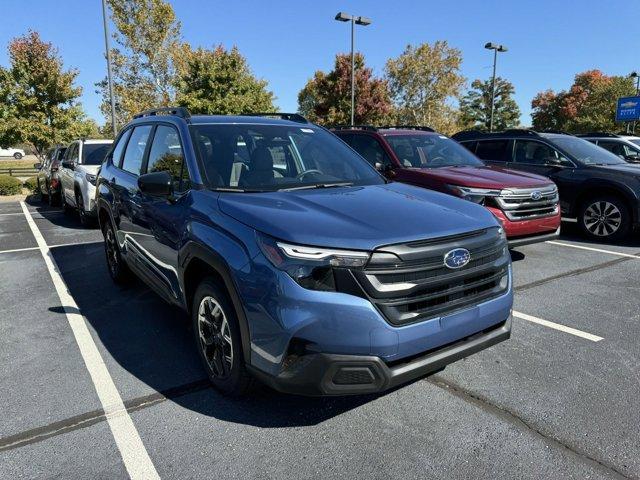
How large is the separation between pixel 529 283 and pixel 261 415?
3.82 metres

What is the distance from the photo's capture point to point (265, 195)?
314 centimetres

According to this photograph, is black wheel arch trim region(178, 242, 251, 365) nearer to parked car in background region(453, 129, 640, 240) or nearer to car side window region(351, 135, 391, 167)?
car side window region(351, 135, 391, 167)

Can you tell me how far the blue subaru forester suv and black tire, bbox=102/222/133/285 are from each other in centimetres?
168

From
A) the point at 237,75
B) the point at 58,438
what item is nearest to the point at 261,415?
the point at 58,438

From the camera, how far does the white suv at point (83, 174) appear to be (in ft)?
30.5

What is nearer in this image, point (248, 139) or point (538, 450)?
point (538, 450)

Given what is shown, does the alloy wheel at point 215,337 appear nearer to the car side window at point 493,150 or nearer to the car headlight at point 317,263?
the car headlight at point 317,263

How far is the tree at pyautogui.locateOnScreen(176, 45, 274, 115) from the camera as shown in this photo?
2639cm

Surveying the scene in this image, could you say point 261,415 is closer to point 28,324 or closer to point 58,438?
point 58,438

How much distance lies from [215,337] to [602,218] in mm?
7155

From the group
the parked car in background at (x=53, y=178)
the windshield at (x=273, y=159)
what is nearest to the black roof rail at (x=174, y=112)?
the windshield at (x=273, y=159)

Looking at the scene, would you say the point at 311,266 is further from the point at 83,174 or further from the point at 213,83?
the point at 213,83

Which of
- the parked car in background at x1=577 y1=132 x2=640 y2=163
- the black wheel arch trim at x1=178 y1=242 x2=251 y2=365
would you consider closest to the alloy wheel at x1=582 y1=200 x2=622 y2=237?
the parked car in background at x1=577 y1=132 x2=640 y2=163

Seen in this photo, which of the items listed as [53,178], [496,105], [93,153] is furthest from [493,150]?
[496,105]
